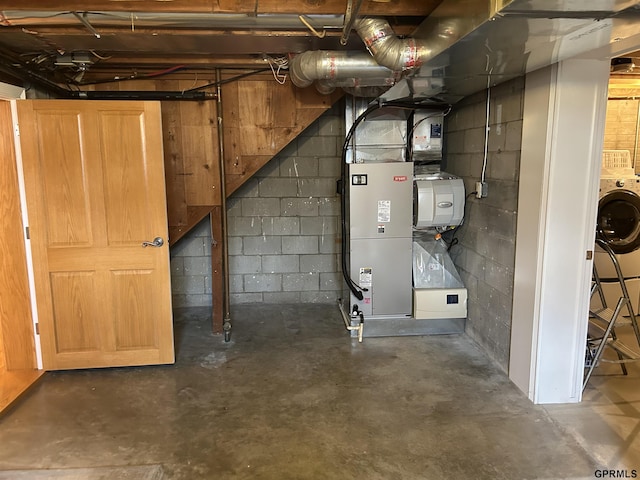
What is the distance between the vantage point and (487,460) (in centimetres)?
227

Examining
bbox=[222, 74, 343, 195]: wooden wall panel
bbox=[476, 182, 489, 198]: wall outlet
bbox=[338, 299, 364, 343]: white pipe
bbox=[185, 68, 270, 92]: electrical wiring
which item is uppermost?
bbox=[185, 68, 270, 92]: electrical wiring

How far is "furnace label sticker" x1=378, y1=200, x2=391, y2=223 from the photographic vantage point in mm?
3791

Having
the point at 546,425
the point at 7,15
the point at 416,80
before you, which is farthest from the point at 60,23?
the point at 546,425

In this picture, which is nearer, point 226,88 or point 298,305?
point 226,88

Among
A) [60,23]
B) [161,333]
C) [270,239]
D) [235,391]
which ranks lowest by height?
[235,391]

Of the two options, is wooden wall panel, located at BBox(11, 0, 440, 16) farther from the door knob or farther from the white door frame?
the door knob

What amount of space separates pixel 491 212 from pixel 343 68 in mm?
1492

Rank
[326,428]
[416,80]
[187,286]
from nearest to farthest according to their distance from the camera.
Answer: [326,428] < [416,80] < [187,286]

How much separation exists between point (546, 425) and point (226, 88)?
3.26 meters

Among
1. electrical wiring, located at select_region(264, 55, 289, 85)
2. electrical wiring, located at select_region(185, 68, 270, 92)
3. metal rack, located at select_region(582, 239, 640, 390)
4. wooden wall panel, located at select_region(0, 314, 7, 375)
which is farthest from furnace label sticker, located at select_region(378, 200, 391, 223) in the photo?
wooden wall panel, located at select_region(0, 314, 7, 375)

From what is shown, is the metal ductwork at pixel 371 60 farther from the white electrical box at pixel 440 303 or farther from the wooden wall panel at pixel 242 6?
the white electrical box at pixel 440 303

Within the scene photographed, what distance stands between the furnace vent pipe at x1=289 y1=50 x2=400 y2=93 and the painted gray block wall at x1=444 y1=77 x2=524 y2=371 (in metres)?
0.84

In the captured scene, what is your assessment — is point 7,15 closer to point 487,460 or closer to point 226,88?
point 226,88

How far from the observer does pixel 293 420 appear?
2641 millimetres
